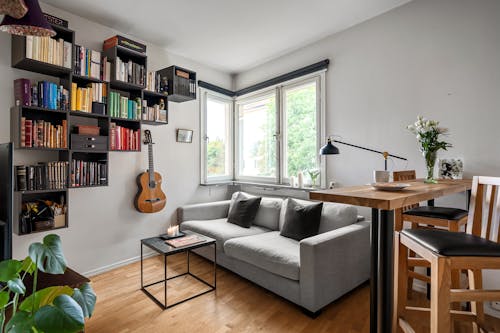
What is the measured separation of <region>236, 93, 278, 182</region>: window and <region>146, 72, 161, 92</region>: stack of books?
1475 millimetres

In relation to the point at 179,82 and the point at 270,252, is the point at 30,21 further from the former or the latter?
the point at 270,252

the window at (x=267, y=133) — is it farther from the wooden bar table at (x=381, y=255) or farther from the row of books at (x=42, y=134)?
the wooden bar table at (x=381, y=255)

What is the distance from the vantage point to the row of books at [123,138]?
2758 mm

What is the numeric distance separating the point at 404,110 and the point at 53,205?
A: 3398 millimetres

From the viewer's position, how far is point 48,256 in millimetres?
752

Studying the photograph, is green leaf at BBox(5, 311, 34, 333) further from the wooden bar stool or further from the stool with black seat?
the stool with black seat

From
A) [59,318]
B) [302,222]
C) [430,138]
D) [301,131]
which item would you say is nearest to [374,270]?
[430,138]

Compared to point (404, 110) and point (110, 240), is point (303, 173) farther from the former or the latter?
point (110, 240)

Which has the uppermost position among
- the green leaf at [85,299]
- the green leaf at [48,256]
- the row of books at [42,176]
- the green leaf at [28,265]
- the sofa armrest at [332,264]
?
the row of books at [42,176]

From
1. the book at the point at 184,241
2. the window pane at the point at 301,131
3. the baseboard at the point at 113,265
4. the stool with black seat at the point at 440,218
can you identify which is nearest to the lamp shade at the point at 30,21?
the book at the point at 184,241

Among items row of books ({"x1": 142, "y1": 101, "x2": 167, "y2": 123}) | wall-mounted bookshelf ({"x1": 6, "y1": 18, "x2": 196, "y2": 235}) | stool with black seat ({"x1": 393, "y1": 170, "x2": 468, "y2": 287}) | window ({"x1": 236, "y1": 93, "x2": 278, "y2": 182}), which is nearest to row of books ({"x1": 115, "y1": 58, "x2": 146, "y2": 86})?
wall-mounted bookshelf ({"x1": 6, "y1": 18, "x2": 196, "y2": 235})

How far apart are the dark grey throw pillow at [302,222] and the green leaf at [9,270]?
7.34ft

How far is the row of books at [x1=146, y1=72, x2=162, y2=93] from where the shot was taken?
3080mm

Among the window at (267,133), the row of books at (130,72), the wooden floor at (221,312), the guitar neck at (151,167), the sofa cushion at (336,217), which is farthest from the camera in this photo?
the window at (267,133)
